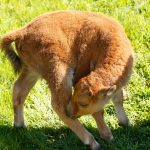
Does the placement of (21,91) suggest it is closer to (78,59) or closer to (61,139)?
(61,139)

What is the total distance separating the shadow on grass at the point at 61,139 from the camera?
18.9 ft

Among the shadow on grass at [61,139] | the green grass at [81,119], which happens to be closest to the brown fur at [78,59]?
the shadow on grass at [61,139]

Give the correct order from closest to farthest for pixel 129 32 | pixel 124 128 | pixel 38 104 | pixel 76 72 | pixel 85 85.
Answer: pixel 85 85 → pixel 76 72 → pixel 124 128 → pixel 38 104 → pixel 129 32

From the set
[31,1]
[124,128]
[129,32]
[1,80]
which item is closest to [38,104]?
[1,80]

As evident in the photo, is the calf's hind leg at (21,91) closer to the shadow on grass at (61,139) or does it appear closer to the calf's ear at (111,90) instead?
the shadow on grass at (61,139)

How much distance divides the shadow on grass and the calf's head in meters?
0.54

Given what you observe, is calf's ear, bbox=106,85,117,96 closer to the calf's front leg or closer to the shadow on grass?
the calf's front leg

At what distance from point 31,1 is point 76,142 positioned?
11.4 ft

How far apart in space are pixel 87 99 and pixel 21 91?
1097mm

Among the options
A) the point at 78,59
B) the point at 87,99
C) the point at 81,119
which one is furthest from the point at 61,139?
the point at 78,59

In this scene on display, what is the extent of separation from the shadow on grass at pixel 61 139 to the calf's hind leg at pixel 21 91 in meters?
0.13

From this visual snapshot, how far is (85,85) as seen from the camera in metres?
5.23

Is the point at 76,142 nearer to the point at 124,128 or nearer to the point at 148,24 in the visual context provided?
the point at 124,128

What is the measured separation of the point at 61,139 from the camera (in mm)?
5930
